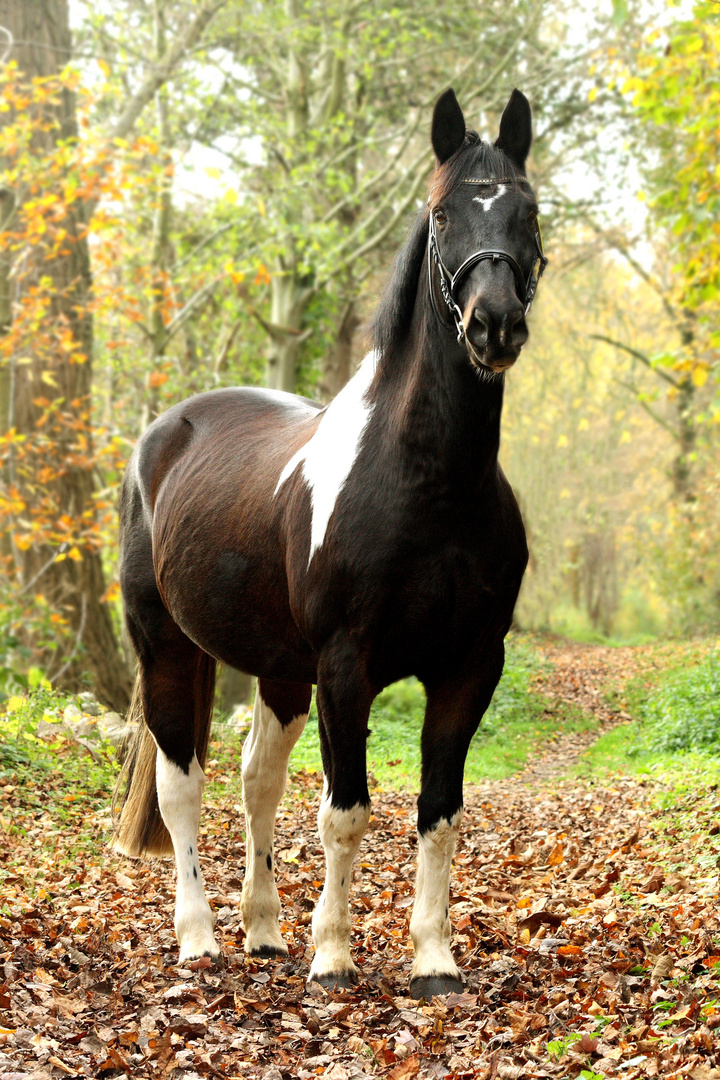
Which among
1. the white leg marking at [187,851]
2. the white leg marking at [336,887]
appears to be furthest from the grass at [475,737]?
the white leg marking at [336,887]

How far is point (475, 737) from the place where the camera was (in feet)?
37.2

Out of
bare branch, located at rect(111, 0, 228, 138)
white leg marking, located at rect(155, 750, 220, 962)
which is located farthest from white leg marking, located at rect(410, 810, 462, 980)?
bare branch, located at rect(111, 0, 228, 138)

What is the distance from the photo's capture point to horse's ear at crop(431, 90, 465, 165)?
3.27m

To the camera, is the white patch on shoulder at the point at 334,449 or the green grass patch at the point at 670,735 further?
the green grass patch at the point at 670,735

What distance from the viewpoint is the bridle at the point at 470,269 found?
119 inches

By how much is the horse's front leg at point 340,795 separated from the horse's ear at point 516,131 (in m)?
1.73

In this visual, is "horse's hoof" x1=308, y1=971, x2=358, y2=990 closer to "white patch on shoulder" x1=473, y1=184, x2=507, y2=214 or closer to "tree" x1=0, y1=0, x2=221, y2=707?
"white patch on shoulder" x1=473, y1=184, x2=507, y2=214

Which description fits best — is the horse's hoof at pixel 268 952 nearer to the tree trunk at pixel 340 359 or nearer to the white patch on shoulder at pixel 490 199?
the white patch on shoulder at pixel 490 199

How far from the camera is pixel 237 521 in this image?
4.13 metres

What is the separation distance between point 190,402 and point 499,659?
2244 millimetres

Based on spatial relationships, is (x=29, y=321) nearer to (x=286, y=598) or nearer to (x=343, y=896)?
(x=286, y=598)

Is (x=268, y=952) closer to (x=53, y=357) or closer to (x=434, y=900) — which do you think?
(x=434, y=900)

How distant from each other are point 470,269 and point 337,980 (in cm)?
242

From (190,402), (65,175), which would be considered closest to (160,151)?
(65,175)
